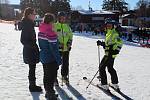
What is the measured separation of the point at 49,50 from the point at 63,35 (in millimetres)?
2020

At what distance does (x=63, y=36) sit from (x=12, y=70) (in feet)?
10.6

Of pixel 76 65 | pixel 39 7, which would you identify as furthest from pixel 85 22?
pixel 76 65

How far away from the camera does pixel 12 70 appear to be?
12.3 meters

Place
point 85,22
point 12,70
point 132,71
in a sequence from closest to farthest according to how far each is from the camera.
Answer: point 12,70 → point 132,71 → point 85,22

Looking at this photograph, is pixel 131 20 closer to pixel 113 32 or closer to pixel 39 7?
pixel 39 7

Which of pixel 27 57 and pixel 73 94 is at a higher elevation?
pixel 27 57

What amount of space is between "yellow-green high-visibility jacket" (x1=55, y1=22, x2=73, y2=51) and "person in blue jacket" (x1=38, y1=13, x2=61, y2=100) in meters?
1.81

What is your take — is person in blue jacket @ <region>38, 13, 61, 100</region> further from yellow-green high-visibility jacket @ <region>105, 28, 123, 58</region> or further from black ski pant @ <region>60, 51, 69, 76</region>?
black ski pant @ <region>60, 51, 69, 76</region>

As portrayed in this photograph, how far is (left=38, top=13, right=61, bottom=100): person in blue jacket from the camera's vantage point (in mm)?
7668

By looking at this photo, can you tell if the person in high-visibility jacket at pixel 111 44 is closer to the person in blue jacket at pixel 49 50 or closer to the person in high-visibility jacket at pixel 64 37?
the person in high-visibility jacket at pixel 64 37

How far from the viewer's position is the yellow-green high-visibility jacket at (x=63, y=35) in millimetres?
9602

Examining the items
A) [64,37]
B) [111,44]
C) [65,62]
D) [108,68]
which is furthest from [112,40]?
[65,62]

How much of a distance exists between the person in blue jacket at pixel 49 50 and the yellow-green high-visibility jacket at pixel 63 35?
5.94ft

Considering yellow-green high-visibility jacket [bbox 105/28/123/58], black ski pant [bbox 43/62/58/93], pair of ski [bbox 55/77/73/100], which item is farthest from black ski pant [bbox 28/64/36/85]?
yellow-green high-visibility jacket [bbox 105/28/123/58]
